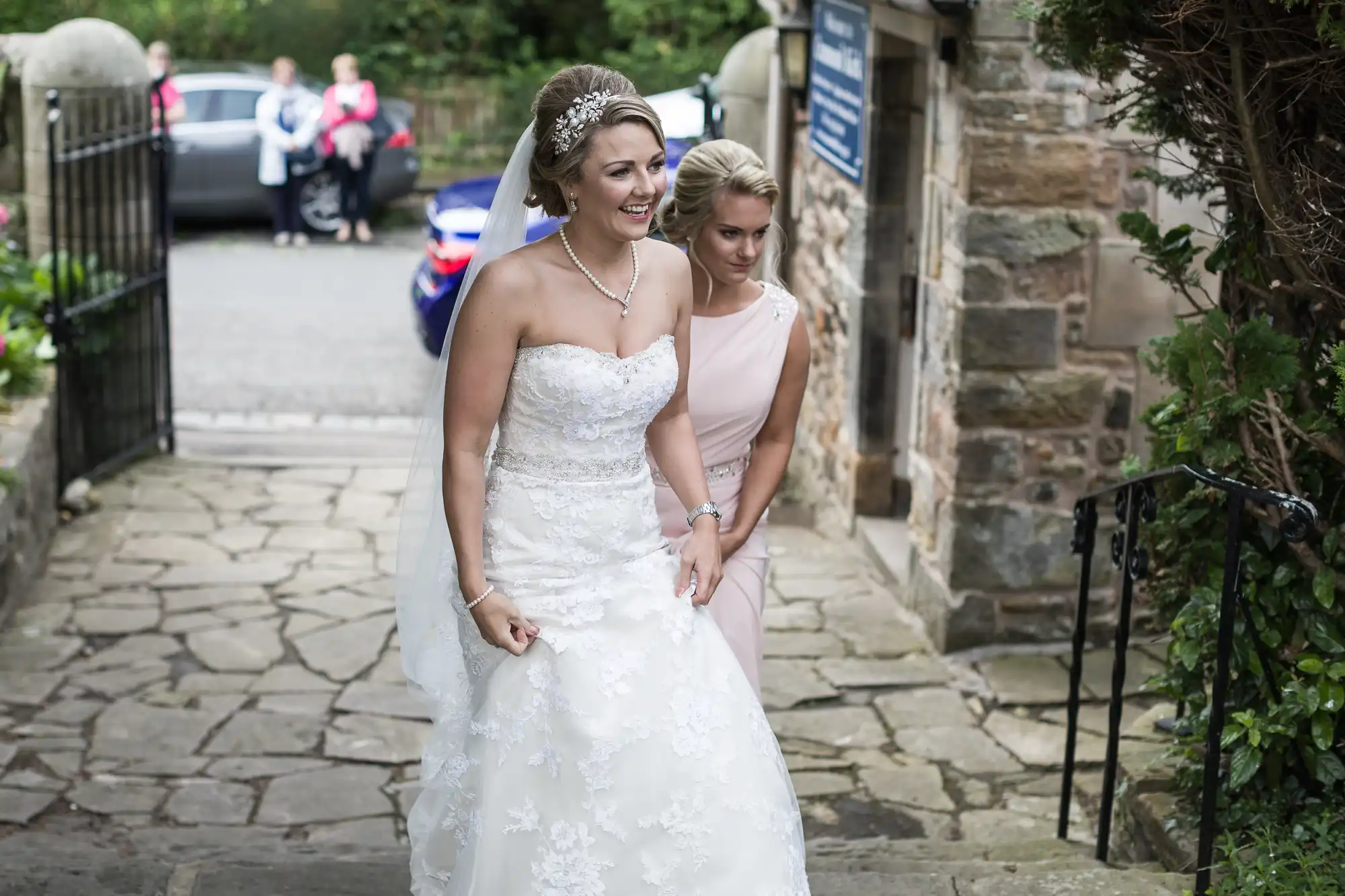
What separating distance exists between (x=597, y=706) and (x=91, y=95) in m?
6.56

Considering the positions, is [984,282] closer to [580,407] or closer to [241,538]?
[580,407]

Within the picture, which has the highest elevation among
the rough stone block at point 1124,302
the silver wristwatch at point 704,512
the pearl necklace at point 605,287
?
the pearl necklace at point 605,287

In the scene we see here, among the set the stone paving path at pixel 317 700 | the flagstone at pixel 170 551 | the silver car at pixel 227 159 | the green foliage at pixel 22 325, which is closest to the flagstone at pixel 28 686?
the stone paving path at pixel 317 700

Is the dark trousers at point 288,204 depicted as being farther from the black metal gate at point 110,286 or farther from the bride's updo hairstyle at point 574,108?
the bride's updo hairstyle at point 574,108

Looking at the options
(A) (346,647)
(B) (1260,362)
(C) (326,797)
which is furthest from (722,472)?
(A) (346,647)

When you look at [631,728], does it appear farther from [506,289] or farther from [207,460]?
[207,460]

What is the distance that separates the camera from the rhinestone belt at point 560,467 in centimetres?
333

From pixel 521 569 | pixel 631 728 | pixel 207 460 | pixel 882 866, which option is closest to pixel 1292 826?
pixel 882 866

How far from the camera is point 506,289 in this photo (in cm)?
322

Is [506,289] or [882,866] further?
[882,866]

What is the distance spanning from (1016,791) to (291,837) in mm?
2152

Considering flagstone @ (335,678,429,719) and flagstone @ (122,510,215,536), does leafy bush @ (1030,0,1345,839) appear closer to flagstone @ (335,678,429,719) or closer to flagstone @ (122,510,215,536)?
flagstone @ (335,678,429,719)

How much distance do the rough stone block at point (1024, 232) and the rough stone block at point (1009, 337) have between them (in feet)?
0.65

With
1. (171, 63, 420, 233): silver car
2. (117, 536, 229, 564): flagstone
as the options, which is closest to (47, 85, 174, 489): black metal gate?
(117, 536, 229, 564): flagstone
